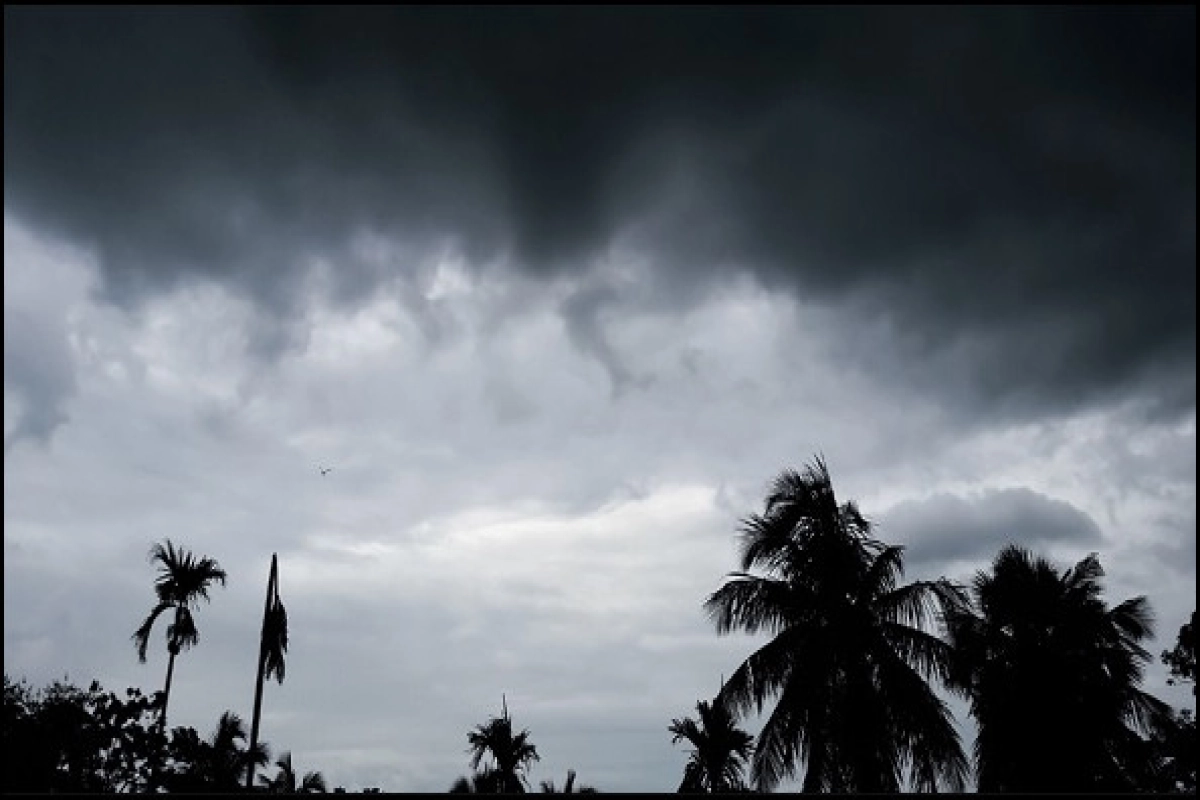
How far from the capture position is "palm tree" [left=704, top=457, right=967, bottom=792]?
20.0 meters

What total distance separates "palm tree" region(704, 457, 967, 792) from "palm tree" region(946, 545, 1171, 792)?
1.89 m

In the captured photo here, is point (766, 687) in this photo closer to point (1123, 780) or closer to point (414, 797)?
point (1123, 780)

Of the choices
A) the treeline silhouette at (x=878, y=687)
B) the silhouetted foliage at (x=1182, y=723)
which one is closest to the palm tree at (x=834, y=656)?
the treeline silhouette at (x=878, y=687)

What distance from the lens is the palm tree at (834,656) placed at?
65.5 ft

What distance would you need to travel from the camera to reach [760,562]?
72.8 ft

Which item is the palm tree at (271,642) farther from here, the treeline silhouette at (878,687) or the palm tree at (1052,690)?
the palm tree at (1052,690)

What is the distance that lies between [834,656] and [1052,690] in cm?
691

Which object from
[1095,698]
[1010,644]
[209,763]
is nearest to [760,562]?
[1010,644]

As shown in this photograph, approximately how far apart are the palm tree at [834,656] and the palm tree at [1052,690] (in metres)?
1.89

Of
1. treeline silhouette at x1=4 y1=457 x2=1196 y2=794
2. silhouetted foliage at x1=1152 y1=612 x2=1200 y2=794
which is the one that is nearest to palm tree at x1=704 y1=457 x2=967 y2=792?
treeline silhouette at x1=4 y1=457 x2=1196 y2=794

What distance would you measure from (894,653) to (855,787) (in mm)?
2886

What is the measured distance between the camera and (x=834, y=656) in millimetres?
20688

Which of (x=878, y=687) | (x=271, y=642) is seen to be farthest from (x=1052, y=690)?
(x=271, y=642)

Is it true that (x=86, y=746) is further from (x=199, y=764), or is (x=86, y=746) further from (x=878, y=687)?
(x=878, y=687)
